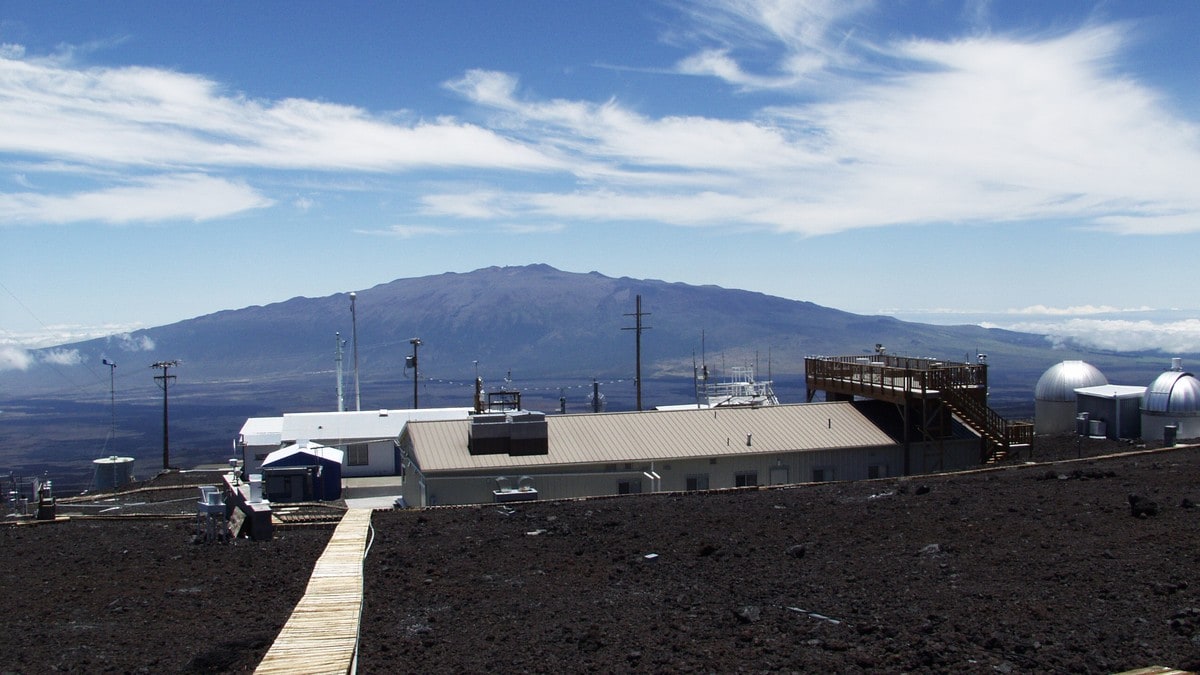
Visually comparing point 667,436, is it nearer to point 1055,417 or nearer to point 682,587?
point 682,587

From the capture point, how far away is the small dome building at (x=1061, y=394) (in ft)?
135

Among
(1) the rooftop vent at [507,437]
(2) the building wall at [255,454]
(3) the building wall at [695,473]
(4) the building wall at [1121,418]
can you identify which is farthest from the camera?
(2) the building wall at [255,454]

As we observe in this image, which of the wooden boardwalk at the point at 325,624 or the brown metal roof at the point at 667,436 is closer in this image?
the wooden boardwalk at the point at 325,624

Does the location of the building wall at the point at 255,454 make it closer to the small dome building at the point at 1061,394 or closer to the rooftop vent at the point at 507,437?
the rooftop vent at the point at 507,437

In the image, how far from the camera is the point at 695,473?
29250 millimetres

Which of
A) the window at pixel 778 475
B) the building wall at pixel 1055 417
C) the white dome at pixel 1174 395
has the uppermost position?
the white dome at pixel 1174 395

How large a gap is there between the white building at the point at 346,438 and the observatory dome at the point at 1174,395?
2863cm

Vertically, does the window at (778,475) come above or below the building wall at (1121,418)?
below

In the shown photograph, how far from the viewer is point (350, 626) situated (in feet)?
35.4

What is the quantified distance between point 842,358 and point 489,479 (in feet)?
56.3

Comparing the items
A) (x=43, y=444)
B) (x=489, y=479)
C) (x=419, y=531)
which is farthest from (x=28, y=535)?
(x=43, y=444)

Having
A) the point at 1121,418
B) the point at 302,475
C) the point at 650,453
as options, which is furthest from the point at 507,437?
the point at 1121,418

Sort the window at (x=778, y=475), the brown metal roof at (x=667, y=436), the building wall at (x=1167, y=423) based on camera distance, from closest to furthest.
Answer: the brown metal roof at (x=667, y=436) → the window at (x=778, y=475) → the building wall at (x=1167, y=423)

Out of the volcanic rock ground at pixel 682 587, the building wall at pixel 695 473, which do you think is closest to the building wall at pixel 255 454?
the building wall at pixel 695 473
